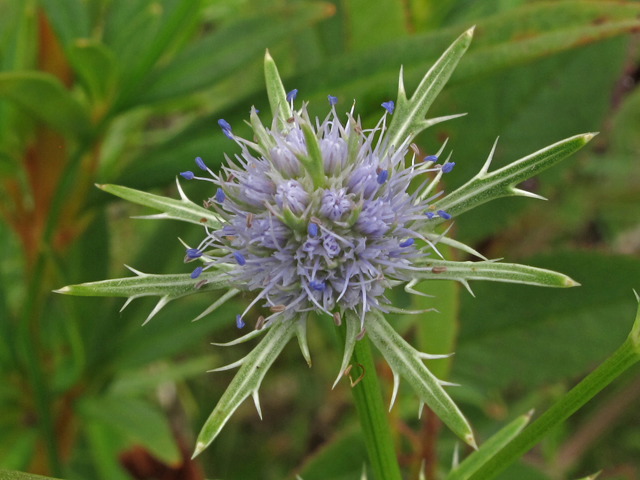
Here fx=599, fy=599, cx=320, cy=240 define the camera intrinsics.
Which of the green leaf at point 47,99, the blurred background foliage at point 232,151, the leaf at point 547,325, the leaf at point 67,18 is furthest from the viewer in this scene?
the leaf at point 547,325

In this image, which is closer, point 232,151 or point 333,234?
point 333,234

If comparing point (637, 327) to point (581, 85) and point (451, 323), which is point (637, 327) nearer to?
point (451, 323)

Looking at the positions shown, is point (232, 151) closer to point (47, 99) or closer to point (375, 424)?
point (47, 99)

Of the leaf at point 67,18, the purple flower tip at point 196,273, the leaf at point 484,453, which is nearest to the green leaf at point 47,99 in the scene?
the leaf at point 67,18

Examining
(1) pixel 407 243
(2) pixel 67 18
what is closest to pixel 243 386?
(1) pixel 407 243

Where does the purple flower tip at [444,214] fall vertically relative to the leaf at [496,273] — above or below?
above

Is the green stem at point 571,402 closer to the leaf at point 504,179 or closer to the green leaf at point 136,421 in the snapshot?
the leaf at point 504,179

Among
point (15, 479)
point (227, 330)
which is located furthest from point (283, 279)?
point (227, 330)
